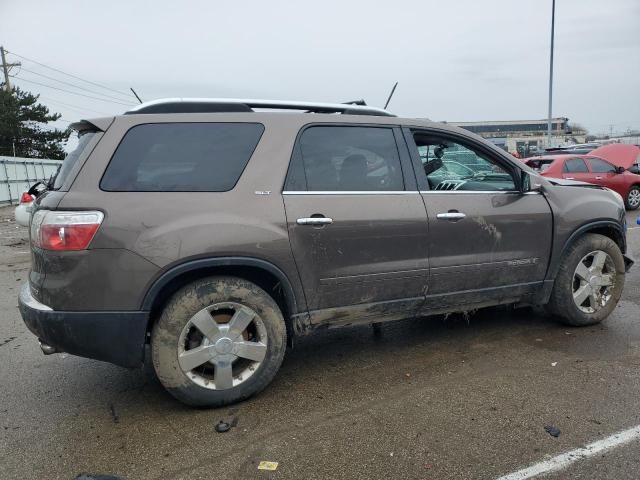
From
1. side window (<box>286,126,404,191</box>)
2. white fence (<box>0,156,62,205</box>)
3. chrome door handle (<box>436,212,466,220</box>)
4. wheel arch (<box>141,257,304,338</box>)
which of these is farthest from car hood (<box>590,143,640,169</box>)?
white fence (<box>0,156,62,205</box>)

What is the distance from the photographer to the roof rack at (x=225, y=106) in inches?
129

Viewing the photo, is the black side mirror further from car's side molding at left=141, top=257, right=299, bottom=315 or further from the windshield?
the windshield

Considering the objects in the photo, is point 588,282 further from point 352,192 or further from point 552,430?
point 352,192

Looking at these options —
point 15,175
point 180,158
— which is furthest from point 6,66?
point 180,158

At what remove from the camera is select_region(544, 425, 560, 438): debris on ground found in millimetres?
2811

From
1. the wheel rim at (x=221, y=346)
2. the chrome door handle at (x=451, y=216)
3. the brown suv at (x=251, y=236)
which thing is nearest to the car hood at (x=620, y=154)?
the brown suv at (x=251, y=236)

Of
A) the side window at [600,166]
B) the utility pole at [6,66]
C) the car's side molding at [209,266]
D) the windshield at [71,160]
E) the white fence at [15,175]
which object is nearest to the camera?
the car's side molding at [209,266]

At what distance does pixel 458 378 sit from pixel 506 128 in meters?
69.4

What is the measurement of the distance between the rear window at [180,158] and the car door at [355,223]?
1.29ft

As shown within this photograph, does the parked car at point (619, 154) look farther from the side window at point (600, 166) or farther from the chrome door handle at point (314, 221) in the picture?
the chrome door handle at point (314, 221)

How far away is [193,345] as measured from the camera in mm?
3137

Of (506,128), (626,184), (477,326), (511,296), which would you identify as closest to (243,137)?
(511,296)

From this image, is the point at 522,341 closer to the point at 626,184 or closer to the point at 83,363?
the point at 83,363

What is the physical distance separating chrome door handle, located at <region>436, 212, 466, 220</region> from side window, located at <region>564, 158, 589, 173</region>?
34.8 feet
